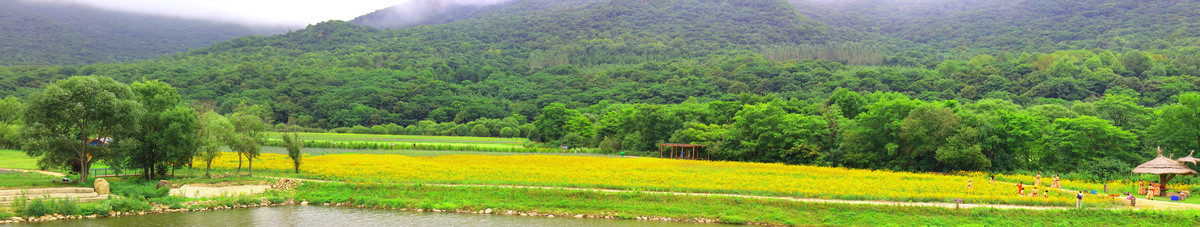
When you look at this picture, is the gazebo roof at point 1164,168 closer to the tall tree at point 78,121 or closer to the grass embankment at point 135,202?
the grass embankment at point 135,202

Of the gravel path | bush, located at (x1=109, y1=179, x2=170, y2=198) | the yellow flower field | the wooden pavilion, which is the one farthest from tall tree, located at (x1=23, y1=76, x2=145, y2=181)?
the wooden pavilion

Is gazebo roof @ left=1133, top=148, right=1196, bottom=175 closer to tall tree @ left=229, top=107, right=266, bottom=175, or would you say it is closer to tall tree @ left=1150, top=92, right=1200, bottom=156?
tall tree @ left=1150, top=92, right=1200, bottom=156

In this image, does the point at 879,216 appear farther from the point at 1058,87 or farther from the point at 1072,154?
the point at 1058,87

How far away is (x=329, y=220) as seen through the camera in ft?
84.0

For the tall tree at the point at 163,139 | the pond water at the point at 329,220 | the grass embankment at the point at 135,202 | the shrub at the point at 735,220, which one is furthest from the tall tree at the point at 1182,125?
the tall tree at the point at 163,139

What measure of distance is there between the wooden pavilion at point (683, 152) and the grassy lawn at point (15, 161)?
46615 millimetres

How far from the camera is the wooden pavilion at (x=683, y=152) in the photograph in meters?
62.8

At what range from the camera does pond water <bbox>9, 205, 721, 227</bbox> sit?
2448cm

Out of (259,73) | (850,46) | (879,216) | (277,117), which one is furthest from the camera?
(850,46)

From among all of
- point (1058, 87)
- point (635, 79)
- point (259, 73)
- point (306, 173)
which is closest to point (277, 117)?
point (259, 73)

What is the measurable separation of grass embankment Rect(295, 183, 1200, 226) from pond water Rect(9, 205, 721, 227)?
1244mm

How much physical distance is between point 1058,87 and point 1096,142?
7951 cm

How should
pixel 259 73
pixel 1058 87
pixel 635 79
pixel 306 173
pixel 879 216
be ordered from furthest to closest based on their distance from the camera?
pixel 635 79 → pixel 259 73 → pixel 1058 87 → pixel 306 173 → pixel 879 216

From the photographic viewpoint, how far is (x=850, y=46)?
200m
